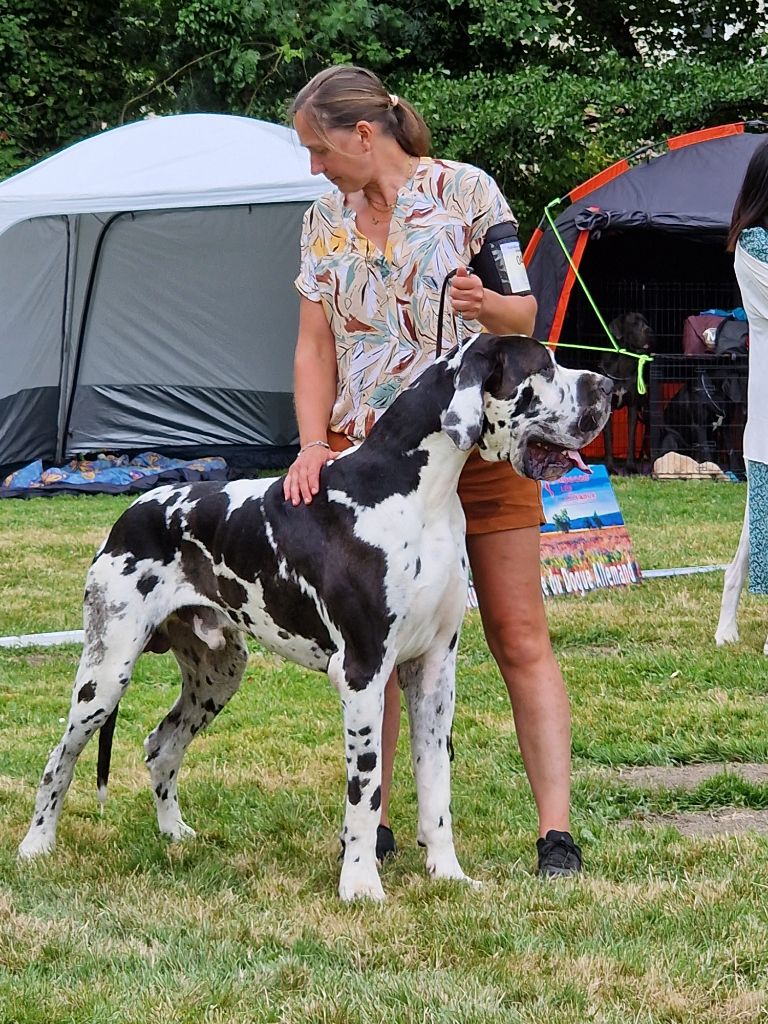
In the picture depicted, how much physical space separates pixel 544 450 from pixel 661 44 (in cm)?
1601

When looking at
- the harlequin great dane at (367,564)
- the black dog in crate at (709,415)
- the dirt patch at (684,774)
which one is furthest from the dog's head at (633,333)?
the harlequin great dane at (367,564)

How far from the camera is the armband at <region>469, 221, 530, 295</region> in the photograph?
349cm

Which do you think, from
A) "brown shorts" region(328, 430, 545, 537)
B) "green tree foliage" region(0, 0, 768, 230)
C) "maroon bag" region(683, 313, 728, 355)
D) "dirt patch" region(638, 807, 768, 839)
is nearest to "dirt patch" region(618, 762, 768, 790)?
"dirt patch" region(638, 807, 768, 839)

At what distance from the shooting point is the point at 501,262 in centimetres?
349

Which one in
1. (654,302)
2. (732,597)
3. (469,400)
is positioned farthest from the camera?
(654,302)

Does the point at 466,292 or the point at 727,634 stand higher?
the point at 466,292

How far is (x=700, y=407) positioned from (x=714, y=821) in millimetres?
9666

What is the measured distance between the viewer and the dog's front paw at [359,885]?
11.3ft

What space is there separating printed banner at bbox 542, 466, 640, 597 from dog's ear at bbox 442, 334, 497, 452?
14.7 feet

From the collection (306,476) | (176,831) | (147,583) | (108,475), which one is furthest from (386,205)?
(108,475)

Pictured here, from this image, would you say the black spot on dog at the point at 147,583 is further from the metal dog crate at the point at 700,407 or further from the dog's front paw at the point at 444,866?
the metal dog crate at the point at 700,407

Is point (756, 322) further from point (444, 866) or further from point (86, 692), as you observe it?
point (86, 692)

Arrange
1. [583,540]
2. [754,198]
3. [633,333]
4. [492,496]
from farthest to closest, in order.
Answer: [633,333]
[583,540]
[754,198]
[492,496]

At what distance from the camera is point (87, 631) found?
3859 mm
